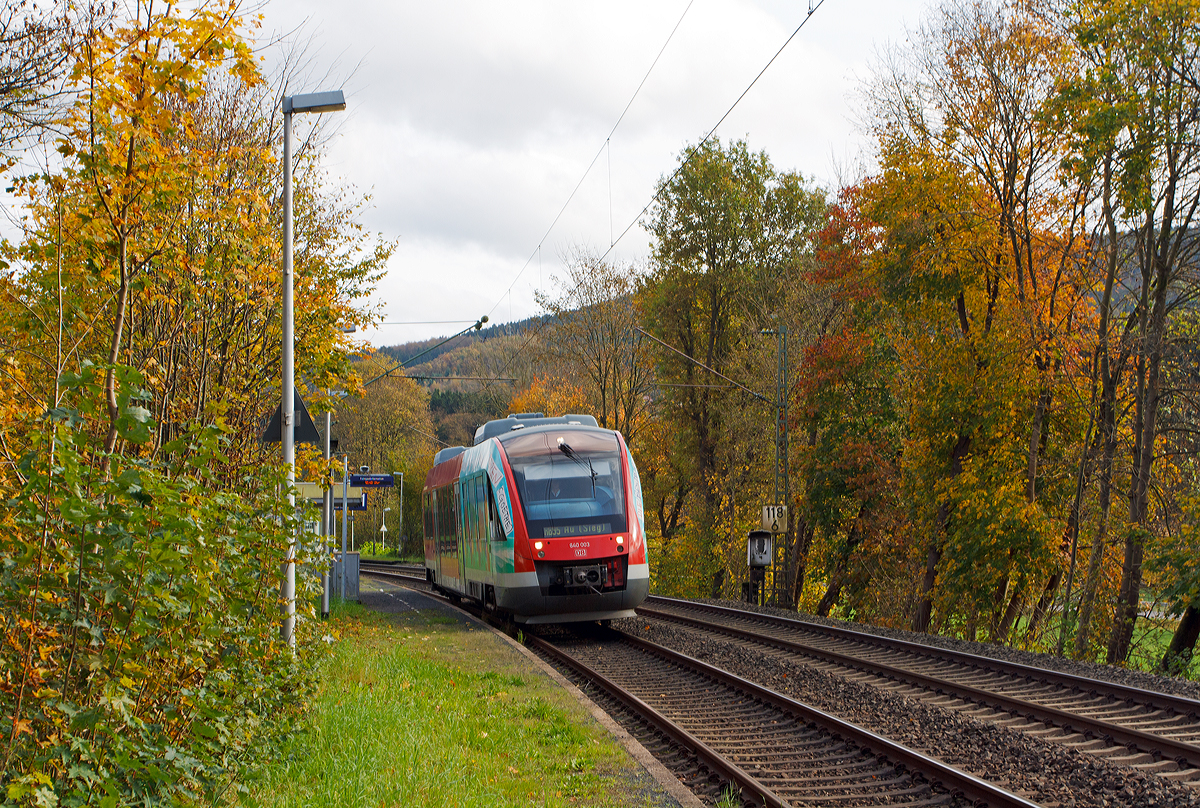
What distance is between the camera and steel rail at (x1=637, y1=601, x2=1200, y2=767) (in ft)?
25.0

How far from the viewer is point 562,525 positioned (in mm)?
15211

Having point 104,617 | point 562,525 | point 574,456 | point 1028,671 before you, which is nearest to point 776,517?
point 574,456

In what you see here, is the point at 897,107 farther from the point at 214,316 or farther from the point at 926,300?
the point at 214,316

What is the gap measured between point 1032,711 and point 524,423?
34.2ft

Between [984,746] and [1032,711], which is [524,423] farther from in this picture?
A: [984,746]

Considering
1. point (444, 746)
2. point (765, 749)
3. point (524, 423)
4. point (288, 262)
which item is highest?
point (288, 262)

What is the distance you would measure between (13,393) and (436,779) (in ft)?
12.2

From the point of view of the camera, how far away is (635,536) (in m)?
15.7

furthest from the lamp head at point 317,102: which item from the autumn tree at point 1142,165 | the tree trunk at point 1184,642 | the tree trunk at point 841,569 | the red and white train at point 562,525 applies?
the tree trunk at point 841,569

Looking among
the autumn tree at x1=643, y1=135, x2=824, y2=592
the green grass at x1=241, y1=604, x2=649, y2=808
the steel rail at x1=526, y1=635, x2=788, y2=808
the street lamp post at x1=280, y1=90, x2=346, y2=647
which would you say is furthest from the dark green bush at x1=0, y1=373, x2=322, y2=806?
the autumn tree at x1=643, y1=135, x2=824, y2=592

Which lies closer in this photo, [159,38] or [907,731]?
[159,38]

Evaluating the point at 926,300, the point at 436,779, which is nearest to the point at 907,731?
the point at 436,779

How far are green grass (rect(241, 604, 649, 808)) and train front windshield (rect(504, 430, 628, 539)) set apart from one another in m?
3.29

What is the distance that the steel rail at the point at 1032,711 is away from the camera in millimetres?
7607
